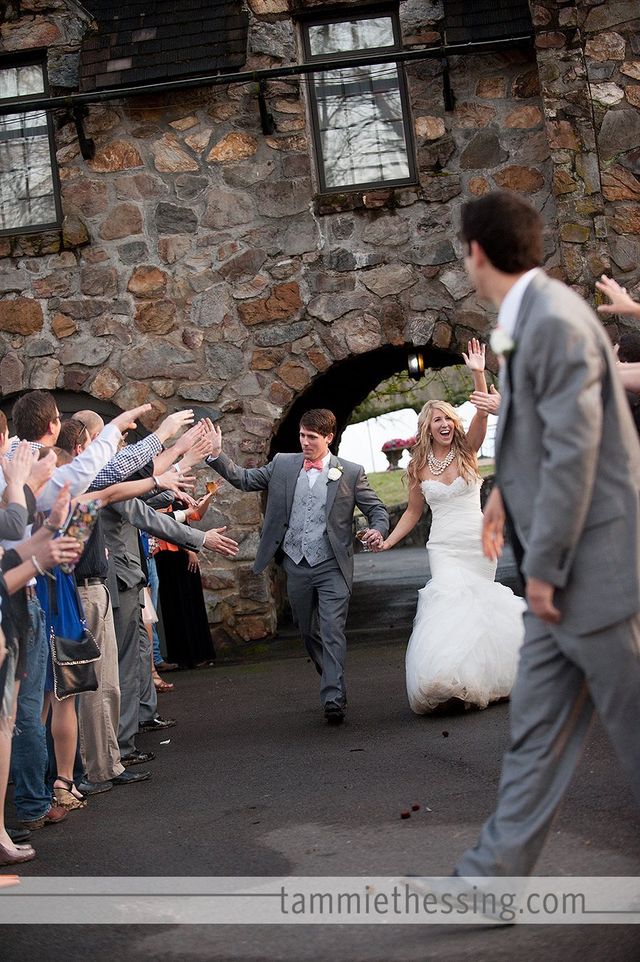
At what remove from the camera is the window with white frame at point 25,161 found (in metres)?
13.6

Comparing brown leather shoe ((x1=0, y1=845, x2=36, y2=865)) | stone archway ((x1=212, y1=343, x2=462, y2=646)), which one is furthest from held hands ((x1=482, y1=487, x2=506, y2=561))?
stone archway ((x1=212, y1=343, x2=462, y2=646))

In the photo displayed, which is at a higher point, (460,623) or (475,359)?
(475,359)

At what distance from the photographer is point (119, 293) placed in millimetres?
13125

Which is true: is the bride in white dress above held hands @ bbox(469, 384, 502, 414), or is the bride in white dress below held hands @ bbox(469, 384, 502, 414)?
below

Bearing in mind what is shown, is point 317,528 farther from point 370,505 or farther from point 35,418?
point 35,418

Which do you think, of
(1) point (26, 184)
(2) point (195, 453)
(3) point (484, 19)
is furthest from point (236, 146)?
(2) point (195, 453)

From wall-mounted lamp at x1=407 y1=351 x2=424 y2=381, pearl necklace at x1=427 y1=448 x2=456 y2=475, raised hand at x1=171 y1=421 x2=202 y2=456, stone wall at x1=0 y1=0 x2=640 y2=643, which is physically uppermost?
stone wall at x1=0 y1=0 x2=640 y2=643

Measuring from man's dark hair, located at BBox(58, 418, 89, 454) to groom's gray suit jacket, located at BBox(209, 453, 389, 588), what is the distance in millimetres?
1530

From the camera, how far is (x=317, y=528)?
865 cm

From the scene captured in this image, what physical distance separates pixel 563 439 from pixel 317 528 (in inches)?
201

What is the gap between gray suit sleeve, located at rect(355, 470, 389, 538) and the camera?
8625mm

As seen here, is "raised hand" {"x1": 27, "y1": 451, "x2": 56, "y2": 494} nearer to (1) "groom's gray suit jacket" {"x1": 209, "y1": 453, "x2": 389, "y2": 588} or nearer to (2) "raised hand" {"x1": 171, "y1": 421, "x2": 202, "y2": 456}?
(2) "raised hand" {"x1": 171, "y1": 421, "x2": 202, "y2": 456}

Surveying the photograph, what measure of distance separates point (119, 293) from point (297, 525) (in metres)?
5.33

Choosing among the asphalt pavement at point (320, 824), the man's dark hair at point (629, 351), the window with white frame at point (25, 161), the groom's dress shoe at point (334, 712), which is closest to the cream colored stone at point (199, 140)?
the window with white frame at point (25, 161)
